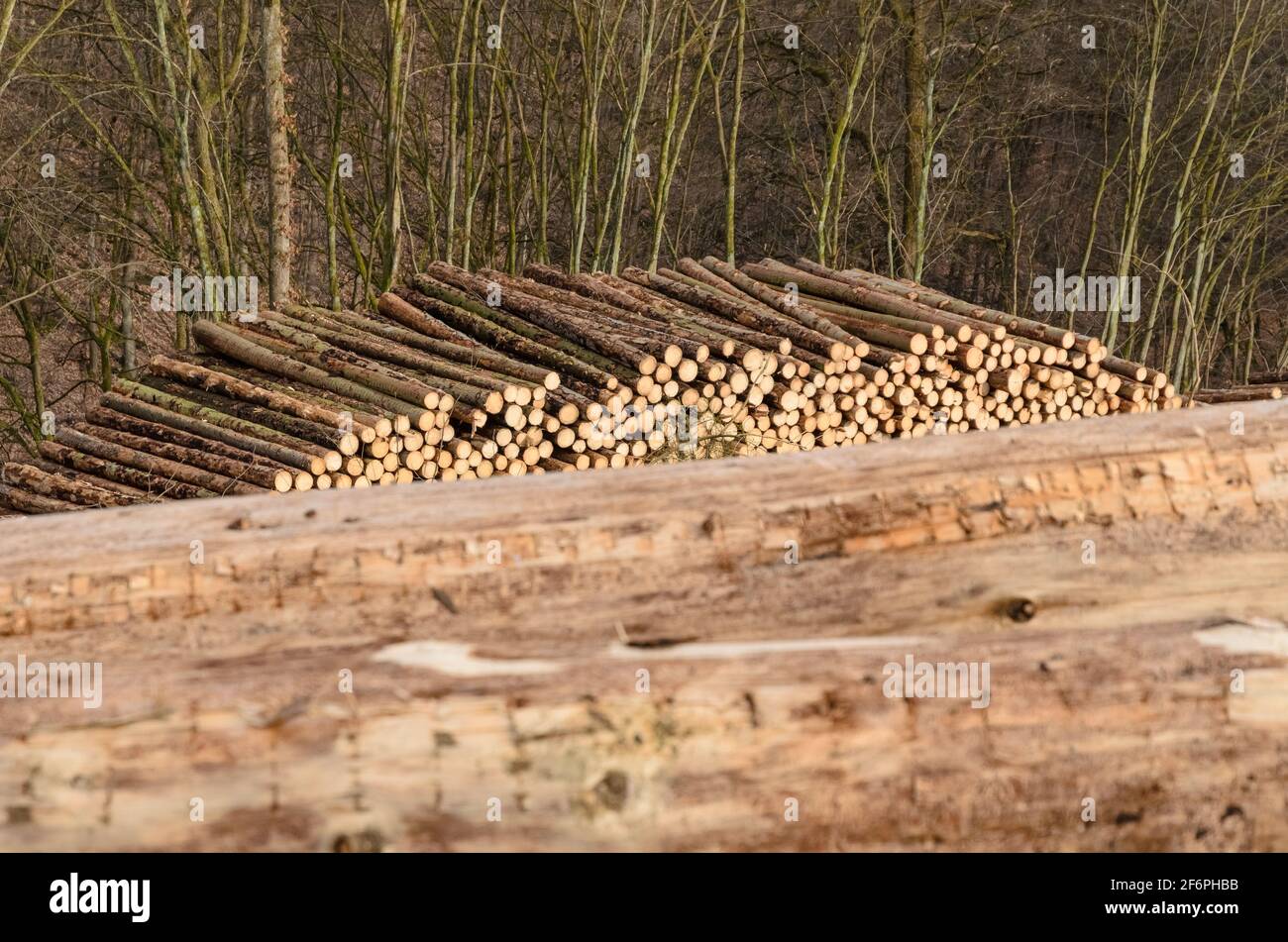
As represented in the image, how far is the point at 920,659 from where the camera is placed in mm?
2174

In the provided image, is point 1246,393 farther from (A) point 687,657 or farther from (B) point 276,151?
(A) point 687,657

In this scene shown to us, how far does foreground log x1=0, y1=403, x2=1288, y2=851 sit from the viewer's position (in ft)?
6.69

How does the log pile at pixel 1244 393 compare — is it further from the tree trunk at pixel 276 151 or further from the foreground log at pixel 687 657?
the foreground log at pixel 687 657

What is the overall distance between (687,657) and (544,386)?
6.33 m

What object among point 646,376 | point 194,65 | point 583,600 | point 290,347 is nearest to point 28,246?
point 194,65

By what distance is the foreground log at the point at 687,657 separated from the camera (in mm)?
2039

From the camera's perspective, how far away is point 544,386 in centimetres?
841

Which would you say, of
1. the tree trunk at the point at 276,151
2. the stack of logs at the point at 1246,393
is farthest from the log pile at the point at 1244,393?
the tree trunk at the point at 276,151

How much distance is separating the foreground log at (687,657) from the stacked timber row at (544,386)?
503 centimetres

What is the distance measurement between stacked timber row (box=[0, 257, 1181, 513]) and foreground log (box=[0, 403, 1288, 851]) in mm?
5033

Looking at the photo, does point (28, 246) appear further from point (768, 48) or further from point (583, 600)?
point (583, 600)

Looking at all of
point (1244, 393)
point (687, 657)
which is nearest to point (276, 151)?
point (687, 657)

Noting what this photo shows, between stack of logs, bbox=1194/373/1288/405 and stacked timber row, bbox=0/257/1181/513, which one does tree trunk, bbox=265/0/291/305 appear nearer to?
stacked timber row, bbox=0/257/1181/513

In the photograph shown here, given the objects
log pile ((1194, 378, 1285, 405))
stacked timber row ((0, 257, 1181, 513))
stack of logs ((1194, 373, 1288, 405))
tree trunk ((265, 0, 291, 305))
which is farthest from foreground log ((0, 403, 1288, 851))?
log pile ((1194, 378, 1285, 405))
